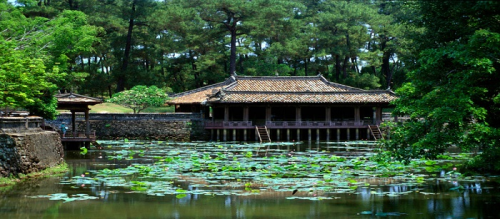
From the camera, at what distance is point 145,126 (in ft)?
141

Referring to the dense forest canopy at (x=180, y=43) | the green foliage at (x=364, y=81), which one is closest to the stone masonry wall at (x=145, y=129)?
the dense forest canopy at (x=180, y=43)

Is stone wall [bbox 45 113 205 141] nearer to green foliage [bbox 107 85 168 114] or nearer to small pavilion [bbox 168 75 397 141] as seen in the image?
small pavilion [bbox 168 75 397 141]

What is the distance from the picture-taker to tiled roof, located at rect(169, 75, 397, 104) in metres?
42.8

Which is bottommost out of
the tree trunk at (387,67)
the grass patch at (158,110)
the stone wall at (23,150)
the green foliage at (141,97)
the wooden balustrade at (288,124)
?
the stone wall at (23,150)

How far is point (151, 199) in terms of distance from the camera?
15.4 meters

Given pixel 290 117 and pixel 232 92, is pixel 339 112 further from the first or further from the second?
pixel 232 92

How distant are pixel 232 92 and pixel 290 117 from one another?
5709 millimetres

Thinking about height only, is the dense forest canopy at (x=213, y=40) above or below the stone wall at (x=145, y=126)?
above

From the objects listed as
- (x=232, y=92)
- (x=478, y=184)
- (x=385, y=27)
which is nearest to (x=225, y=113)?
(x=232, y=92)

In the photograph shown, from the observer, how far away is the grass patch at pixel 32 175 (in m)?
17.5

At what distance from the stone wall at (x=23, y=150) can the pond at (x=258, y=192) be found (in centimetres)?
80

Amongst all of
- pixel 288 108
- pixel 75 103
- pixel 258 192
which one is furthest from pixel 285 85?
pixel 258 192

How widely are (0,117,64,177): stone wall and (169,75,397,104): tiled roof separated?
2126 cm

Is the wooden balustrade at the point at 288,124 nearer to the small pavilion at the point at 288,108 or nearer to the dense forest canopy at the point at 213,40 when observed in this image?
the small pavilion at the point at 288,108
